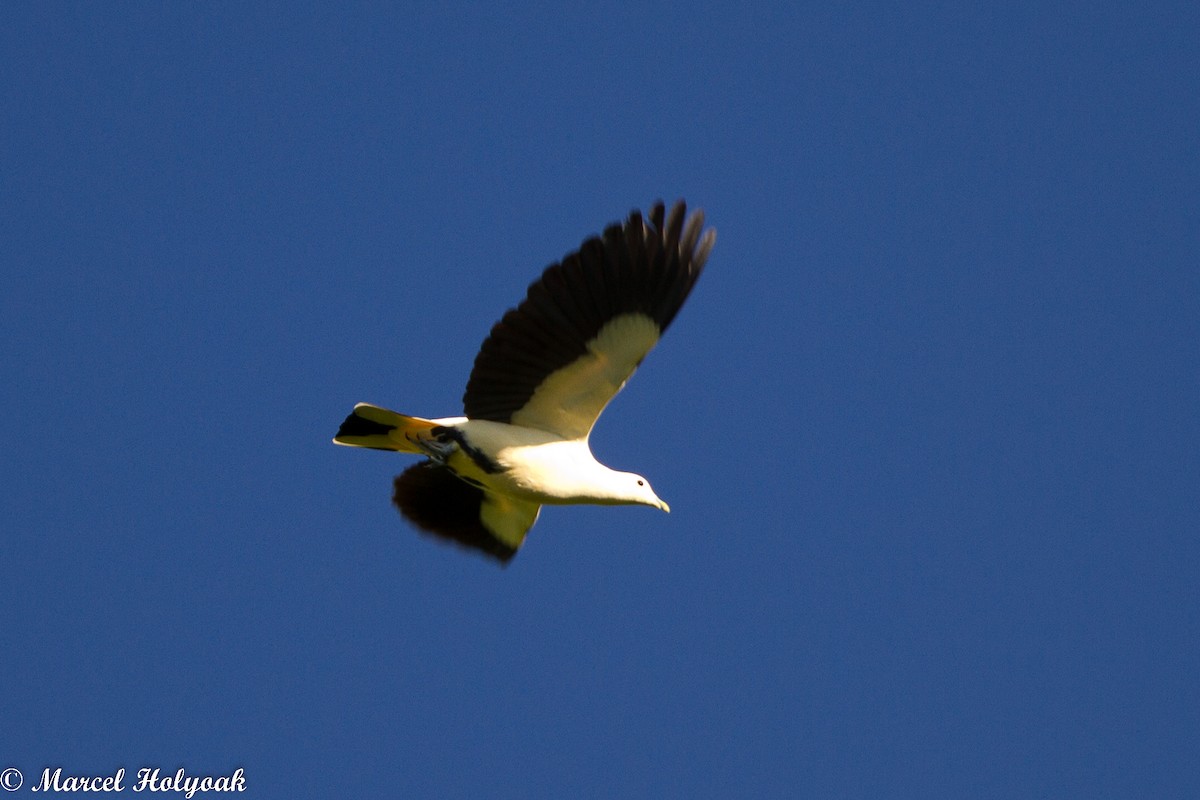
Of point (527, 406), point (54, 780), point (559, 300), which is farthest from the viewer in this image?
point (54, 780)

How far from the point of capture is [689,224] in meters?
9.05

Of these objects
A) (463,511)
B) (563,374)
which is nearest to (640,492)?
(563,374)

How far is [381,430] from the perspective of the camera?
384 inches

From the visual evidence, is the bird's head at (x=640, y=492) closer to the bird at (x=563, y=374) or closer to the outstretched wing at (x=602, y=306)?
the bird at (x=563, y=374)

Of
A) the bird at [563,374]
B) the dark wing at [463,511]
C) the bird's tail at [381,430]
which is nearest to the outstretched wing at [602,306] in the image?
the bird at [563,374]

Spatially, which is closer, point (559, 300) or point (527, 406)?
point (559, 300)

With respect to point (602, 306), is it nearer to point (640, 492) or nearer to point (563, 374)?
point (563, 374)

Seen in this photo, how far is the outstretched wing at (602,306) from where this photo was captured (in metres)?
8.96

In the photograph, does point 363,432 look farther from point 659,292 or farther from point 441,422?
point 659,292

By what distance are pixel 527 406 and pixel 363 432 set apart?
1.20 m

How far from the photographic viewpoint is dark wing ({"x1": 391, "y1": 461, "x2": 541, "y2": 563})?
10867 mm

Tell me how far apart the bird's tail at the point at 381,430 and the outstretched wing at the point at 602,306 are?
56 centimetres

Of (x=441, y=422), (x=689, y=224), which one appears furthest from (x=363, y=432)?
(x=689, y=224)

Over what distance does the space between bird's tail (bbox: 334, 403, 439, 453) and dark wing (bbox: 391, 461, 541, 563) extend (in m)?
0.92
